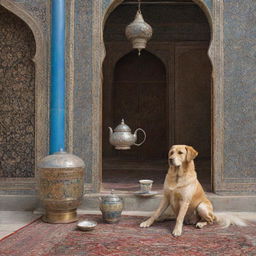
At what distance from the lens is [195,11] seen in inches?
372

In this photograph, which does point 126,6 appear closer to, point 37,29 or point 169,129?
point 169,129

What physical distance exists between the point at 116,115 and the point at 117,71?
124 centimetres

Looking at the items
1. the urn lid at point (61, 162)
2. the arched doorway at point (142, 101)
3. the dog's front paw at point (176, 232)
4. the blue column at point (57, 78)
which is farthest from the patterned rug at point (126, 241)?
the arched doorway at point (142, 101)

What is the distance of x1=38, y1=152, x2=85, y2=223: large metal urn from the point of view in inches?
173

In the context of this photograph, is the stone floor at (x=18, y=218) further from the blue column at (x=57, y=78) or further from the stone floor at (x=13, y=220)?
the blue column at (x=57, y=78)

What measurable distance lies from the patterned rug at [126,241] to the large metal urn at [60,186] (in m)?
0.16

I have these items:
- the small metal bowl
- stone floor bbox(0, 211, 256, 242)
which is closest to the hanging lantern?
stone floor bbox(0, 211, 256, 242)

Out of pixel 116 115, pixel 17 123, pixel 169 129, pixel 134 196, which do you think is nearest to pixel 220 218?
pixel 134 196

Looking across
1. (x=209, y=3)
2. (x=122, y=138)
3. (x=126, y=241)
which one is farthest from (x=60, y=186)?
(x=209, y=3)

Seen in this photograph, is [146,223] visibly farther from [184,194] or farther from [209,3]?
[209,3]

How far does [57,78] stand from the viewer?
5035 mm

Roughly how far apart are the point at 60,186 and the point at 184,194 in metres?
Answer: 1.51

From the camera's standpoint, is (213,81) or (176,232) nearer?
(176,232)

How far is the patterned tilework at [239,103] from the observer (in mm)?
5164
